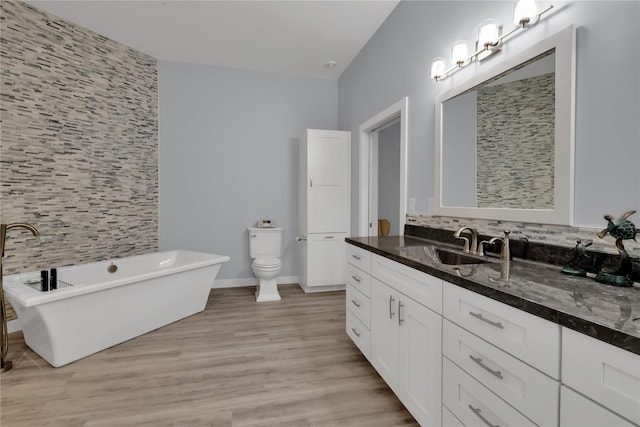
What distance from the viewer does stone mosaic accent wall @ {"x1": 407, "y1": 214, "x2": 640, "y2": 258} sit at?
1173mm

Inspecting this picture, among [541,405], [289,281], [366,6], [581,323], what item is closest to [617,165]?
[581,323]

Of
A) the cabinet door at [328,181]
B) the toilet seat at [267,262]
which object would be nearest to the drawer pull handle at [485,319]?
the toilet seat at [267,262]

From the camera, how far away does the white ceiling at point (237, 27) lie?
281 centimetres

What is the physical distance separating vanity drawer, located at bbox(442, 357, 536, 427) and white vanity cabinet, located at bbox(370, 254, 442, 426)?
63 mm

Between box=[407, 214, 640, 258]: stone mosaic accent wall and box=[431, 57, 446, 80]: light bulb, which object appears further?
box=[431, 57, 446, 80]: light bulb

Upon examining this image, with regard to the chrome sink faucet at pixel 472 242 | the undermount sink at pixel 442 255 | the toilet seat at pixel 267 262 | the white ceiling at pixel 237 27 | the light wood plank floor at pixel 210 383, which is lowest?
the light wood plank floor at pixel 210 383

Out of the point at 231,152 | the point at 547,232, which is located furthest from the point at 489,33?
the point at 231,152

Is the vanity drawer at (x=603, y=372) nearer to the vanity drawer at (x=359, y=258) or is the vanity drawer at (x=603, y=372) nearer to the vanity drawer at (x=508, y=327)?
the vanity drawer at (x=508, y=327)

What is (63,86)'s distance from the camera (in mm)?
3043

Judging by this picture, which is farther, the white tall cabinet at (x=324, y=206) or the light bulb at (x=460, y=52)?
the white tall cabinet at (x=324, y=206)

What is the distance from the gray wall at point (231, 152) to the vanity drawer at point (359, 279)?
208 centimetres

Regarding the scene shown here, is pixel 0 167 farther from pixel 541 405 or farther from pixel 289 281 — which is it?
pixel 541 405

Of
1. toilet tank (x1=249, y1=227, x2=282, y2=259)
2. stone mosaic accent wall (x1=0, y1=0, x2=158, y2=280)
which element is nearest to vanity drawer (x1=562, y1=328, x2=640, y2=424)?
toilet tank (x1=249, y1=227, x2=282, y2=259)

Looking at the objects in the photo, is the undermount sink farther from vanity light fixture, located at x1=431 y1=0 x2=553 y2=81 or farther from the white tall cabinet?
the white tall cabinet
